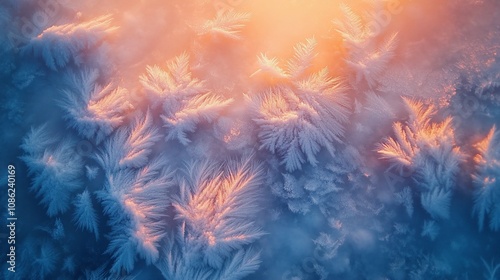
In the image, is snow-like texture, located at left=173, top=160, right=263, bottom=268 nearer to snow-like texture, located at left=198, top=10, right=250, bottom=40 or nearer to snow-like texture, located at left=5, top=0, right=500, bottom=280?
snow-like texture, located at left=5, top=0, right=500, bottom=280

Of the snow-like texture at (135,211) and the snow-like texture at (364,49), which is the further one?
the snow-like texture at (364,49)

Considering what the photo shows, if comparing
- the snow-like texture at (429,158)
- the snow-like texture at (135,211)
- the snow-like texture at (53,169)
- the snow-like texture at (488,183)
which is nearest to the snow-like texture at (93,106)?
the snow-like texture at (53,169)

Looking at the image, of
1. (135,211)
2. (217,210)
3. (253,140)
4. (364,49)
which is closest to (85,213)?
(135,211)

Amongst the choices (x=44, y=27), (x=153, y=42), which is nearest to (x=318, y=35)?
(x=153, y=42)

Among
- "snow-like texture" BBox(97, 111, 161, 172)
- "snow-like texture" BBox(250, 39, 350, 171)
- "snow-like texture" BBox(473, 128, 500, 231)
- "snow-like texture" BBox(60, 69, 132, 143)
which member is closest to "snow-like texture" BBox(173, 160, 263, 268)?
"snow-like texture" BBox(250, 39, 350, 171)

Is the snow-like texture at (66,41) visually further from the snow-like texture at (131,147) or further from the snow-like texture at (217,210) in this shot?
the snow-like texture at (217,210)

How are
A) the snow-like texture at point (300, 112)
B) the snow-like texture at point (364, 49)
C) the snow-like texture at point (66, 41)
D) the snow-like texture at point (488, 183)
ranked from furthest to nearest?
the snow-like texture at point (66, 41) < the snow-like texture at point (364, 49) < the snow-like texture at point (300, 112) < the snow-like texture at point (488, 183)

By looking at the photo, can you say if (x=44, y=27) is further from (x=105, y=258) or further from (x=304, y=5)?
(x=304, y=5)
